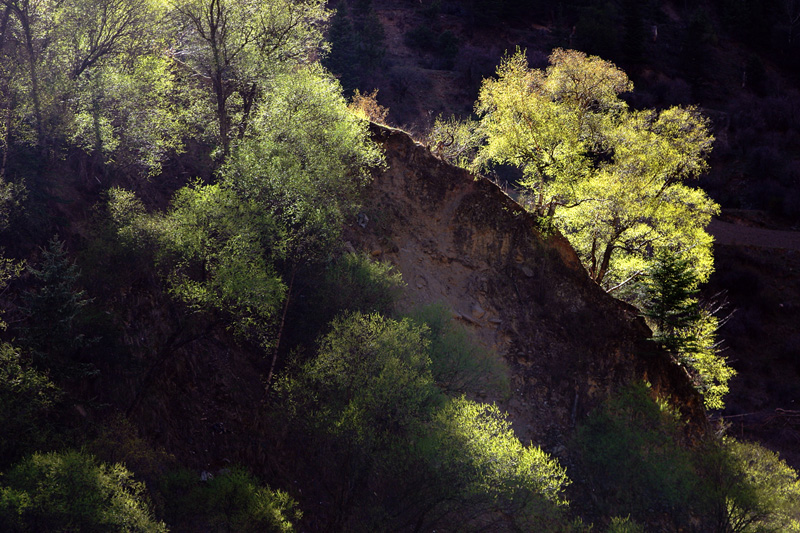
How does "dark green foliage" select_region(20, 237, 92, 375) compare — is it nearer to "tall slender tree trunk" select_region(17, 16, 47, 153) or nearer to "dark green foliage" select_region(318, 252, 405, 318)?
"tall slender tree trunk" select_region(17, 16, 47, 153)

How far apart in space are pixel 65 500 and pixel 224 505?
15.6 feet

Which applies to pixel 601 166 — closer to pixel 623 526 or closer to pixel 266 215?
pixel 623 526

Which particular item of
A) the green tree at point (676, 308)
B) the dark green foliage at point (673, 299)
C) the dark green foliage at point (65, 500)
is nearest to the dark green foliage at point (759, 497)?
the green tree at point (676, 308)

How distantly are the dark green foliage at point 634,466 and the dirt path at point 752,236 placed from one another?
32.8m

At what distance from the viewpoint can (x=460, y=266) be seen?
3347cm

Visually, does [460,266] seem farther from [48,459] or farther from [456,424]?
[48,459]

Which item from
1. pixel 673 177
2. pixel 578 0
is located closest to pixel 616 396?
pixel 673 177

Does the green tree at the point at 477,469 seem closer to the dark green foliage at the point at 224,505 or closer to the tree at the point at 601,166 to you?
the dark green foliage at the point at 224,505

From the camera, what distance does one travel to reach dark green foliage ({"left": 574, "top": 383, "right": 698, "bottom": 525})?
29.3 m

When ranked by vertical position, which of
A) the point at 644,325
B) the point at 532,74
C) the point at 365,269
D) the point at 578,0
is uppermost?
the point at 578,0

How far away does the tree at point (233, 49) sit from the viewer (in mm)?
30641

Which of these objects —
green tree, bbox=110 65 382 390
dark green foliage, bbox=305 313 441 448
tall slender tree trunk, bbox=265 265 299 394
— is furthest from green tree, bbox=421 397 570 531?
green tree, bbox=110 65 382 390

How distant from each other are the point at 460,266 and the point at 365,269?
287 inches

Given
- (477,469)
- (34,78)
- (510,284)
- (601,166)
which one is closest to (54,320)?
(34,78)
